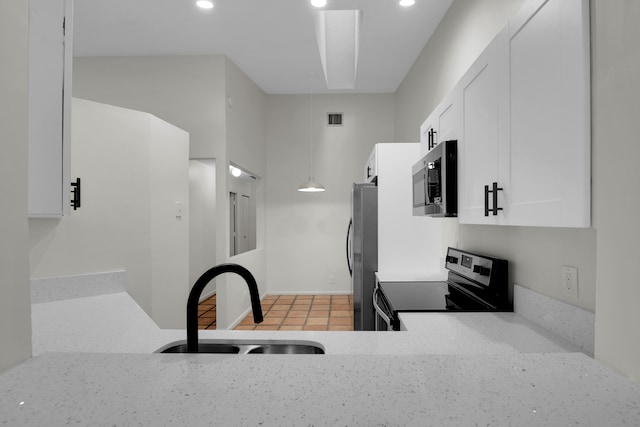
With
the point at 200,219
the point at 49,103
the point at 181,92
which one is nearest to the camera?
the point at 49,103

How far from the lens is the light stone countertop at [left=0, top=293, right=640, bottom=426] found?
48 cm

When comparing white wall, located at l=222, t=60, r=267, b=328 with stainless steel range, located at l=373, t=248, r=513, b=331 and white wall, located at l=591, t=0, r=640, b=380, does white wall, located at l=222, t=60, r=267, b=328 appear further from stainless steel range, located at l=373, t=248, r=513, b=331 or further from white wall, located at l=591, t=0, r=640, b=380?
white wall, located at l=591, t=0, r=640, b=380

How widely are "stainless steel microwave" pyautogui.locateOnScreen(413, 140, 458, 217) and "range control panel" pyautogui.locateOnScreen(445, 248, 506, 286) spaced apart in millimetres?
332

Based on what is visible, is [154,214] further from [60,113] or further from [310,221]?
[310,221]

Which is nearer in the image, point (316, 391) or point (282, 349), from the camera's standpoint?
point (316, 391)

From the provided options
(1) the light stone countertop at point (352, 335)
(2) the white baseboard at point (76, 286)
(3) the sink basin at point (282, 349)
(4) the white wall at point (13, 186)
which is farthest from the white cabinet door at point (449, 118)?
(2) the white baseboard at point (76, 286)

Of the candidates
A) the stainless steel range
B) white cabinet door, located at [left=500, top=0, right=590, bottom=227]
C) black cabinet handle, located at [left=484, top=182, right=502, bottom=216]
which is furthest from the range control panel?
white cabinet door, located at [left=500, top=0, right=590, bottom=227]

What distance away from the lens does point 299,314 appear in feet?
14.4

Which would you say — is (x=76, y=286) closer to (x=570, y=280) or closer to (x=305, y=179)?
(x=570, y=280)

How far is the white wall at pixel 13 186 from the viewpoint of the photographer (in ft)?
1.95

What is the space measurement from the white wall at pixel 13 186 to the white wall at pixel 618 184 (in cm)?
106

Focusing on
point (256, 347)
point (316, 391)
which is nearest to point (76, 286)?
point (256, 347)

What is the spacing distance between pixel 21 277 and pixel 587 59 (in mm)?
1355

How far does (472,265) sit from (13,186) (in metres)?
2.08
